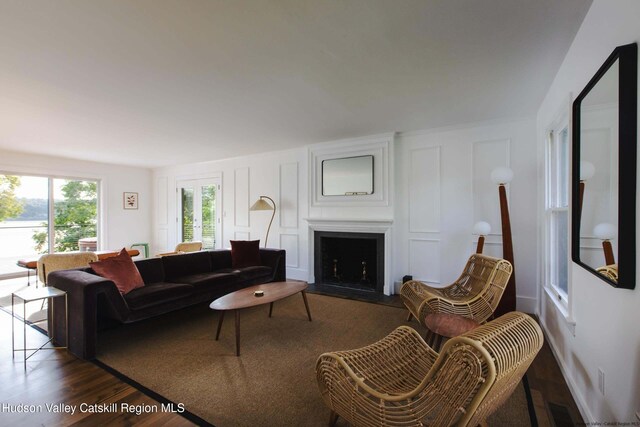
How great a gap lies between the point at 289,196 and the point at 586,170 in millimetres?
4402

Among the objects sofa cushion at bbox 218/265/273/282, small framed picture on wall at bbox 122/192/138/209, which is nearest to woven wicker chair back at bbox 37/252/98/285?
sofa cushion at bbox 218/265/273/282

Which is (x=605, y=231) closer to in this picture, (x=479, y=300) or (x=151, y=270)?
(x=479, y=300)

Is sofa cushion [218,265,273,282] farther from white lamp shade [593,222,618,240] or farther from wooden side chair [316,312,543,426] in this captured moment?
white lamp shade [593,222,618,240]

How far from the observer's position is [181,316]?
3.58 meters

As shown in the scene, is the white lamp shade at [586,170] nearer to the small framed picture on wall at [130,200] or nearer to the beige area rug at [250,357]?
the beige area rug at [250,357]

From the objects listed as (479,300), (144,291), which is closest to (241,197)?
(144,291)

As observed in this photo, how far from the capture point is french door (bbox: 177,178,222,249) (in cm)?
663

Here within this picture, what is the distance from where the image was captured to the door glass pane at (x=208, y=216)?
21.9 feet

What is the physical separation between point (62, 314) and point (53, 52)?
220cm

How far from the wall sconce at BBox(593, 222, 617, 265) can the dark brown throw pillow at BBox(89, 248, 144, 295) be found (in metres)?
3.66

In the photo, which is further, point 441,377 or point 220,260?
point 220,260

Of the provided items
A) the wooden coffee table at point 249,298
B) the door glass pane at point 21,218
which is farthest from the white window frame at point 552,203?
the door glass pane at point 21,218

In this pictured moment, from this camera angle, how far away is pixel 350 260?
5051mm

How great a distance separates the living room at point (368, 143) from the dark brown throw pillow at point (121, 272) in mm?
1674
